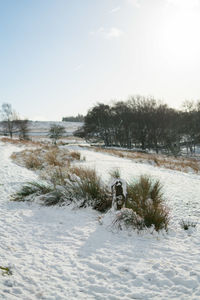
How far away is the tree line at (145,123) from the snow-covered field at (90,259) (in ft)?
109

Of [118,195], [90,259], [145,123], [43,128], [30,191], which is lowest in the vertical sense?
[90,259]

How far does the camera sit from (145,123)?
38.8 metres

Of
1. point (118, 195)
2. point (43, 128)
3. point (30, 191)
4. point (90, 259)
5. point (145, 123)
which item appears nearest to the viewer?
point (90, 259)

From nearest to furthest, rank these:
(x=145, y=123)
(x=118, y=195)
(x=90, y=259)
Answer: (x=90, y=259), (x=118, y=195), (x=145, y=123)

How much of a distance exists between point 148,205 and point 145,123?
3639cm

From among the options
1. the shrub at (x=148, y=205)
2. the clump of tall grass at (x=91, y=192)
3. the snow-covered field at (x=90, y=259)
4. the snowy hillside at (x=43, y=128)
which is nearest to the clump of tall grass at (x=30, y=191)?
the clump of tall grass at (x=91, y=192)

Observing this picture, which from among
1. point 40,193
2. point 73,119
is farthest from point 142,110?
point 73,119

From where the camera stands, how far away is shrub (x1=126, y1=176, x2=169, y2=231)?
11.5ft

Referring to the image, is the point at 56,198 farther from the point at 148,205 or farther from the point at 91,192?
the point at 148,205

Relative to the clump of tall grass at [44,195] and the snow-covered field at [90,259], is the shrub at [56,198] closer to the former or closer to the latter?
the clump of tall grass at [44,195]

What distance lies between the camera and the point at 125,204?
410 cm

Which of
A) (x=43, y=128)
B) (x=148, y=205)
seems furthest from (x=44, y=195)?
→ (x=43, y=128)

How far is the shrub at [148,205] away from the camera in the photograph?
3.50 m

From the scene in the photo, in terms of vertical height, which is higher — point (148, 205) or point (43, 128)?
point (43, 128)
